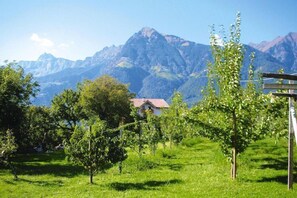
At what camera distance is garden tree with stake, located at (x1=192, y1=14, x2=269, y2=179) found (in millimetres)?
22438

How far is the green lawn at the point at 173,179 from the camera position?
826 inches

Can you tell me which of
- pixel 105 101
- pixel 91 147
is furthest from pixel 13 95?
pixel 105 101

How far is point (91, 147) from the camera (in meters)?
27.6

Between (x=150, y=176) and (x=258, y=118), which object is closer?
(x=258, y=118)

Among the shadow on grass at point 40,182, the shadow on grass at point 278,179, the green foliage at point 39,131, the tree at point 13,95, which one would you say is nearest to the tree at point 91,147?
the shadow on grass at point 40,182

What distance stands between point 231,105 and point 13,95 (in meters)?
34.8

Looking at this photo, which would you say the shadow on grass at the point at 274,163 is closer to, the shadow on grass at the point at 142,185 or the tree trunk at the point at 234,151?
the tree trunk at the point at 234,151

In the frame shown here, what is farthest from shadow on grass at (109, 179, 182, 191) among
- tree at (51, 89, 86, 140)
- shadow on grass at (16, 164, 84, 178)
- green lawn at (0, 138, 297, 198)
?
tree at (51, 89, 86, 140)

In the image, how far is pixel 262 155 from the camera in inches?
→ 1226

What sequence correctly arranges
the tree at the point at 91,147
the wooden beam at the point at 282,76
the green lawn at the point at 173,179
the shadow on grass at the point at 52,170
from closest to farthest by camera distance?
the wooden beam at the point at 282,76, the green lawn at the point at 173,179, the tree at the point at 91,147, the shadow on grass at the point at 52,170

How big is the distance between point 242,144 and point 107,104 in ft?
223

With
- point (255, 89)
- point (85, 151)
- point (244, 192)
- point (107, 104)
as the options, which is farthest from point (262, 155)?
point (107, 104)

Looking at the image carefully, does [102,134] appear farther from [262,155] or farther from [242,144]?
[262,155]

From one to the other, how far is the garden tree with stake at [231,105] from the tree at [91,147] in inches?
301
